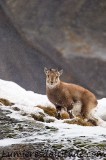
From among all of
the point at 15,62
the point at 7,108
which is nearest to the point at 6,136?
the point at 7,108

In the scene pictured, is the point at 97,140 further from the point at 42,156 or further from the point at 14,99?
the point at 14,99

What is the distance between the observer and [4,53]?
145 ft

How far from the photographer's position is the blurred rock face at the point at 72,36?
128 ft

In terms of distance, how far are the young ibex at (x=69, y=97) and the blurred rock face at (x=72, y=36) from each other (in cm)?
2013

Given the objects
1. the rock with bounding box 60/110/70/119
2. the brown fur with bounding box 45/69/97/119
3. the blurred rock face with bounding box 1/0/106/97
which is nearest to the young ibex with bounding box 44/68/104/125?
the brown fur with bounding box 45/69/97/119

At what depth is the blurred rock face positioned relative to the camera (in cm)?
3909

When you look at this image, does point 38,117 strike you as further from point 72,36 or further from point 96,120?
point 72,36

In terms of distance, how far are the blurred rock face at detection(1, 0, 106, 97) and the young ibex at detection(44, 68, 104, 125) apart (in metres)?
20.1

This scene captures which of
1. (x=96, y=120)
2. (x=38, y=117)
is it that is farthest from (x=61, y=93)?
(x=38, y=117)

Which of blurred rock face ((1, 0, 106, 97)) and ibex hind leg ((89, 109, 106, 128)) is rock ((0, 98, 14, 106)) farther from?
blurred rock face ((1, 0, 106, 97))

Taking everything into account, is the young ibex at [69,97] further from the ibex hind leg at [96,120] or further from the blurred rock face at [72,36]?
the blurred rock face at [72,36]

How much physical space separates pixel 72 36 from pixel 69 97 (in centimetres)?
2187

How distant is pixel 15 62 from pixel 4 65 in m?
1.01

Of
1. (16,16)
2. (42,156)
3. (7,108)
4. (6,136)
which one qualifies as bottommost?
(42,156)
